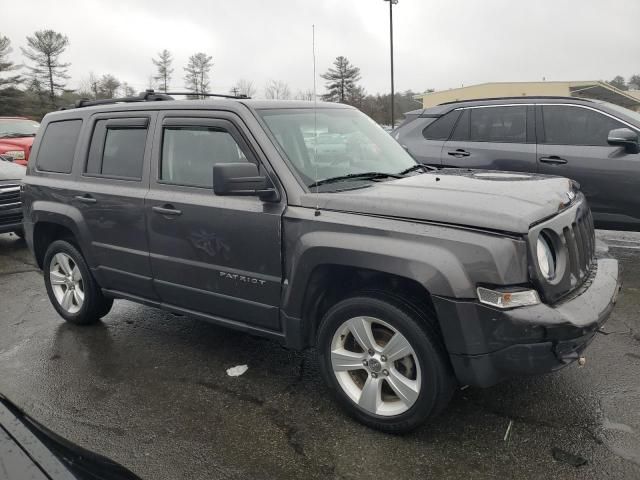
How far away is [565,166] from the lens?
5.96 metres

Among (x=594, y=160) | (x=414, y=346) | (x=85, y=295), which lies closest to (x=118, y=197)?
(x=85, y=295)

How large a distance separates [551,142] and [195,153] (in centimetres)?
431

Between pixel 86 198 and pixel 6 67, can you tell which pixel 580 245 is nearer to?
pixel 86 198

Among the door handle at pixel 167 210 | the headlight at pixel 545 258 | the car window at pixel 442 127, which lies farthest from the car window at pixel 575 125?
the door handle at pixel 167 210

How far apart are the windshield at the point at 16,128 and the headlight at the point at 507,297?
14.2 metres

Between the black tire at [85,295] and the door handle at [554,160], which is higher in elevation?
the door handle at [554,160]

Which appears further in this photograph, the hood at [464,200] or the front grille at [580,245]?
the front grille at [580,245]

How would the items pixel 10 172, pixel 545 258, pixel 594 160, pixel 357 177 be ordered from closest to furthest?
pixel 545 258 → pixel 357 177 → pixel 594 160 → pixel 10 172

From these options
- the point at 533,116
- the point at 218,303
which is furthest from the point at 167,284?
the point at 533,116

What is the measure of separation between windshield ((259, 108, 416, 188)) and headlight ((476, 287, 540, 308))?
116 centimetres

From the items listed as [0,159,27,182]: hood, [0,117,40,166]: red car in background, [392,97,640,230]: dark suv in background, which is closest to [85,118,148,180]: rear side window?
[392,97,640,230]: dark suv in background

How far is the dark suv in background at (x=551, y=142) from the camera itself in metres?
5.73

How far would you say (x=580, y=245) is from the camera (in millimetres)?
3045

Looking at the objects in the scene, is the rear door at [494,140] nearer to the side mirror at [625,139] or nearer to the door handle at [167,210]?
the side mirror at [625,139]
